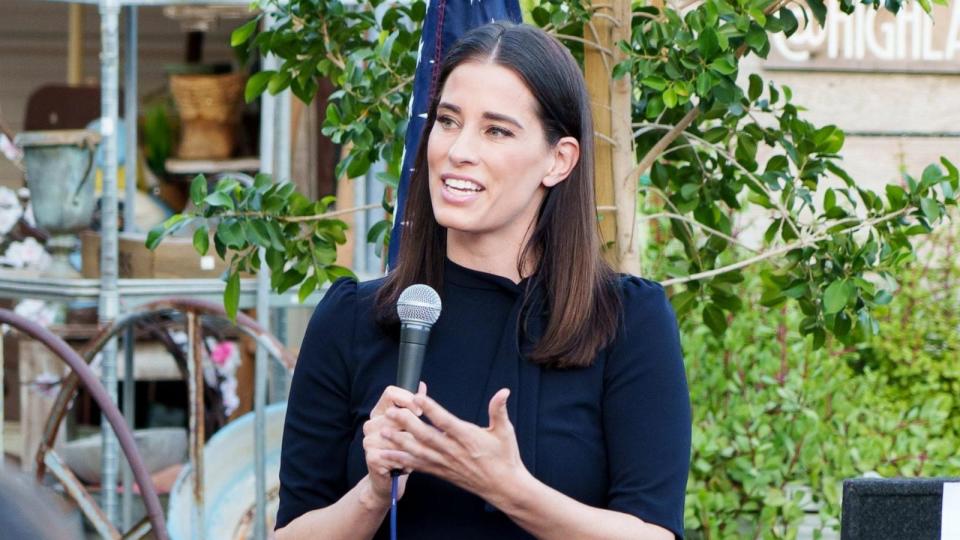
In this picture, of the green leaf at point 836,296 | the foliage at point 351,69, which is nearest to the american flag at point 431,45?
the foliage at point 351,69

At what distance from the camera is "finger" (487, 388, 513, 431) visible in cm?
190

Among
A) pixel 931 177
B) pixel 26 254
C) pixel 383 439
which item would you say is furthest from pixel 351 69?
pixel 26 254

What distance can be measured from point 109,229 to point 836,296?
9.87ft

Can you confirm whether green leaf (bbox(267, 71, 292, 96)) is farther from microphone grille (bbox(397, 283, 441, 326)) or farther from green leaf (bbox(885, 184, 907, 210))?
microphone grille (bbox(397, 283, 441, 326))

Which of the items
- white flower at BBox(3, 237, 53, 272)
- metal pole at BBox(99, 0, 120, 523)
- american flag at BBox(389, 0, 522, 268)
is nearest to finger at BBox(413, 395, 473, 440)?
american flag at BBox(389, 0, 522, 268)

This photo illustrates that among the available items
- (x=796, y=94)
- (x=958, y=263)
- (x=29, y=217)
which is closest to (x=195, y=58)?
(x=29, y=217)

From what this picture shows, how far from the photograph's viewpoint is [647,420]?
216 cm

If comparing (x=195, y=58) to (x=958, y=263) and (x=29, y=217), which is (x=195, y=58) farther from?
(x=958, y=263)

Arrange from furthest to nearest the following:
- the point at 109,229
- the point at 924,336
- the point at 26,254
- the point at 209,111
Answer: the point at 209,111 < the point at 26,254 < the point at 924,336 < the point at 109,229

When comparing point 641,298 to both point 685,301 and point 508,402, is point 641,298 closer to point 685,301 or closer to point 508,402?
point 508,402

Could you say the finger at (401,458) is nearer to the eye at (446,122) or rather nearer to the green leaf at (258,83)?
the eye at (446,122)

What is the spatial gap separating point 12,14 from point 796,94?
13.1 ft

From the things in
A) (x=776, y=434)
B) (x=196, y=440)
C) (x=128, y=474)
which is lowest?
(x=128, y=474)

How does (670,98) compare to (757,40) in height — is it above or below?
below
